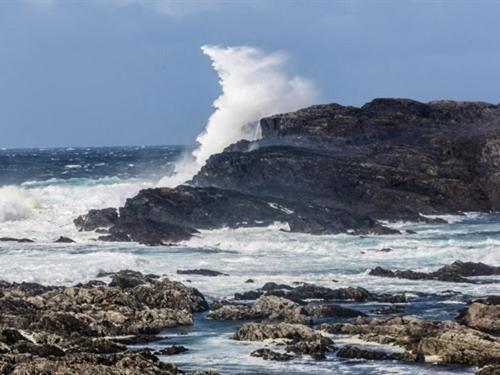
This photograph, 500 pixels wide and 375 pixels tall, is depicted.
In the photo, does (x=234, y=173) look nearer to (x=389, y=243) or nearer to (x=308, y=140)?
(x=308, y=140)

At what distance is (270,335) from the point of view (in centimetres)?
3011

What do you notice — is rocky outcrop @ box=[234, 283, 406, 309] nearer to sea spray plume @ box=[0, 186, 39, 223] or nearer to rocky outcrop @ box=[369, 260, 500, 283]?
rocky outcrop @ box=[369, 260, 500, 283]

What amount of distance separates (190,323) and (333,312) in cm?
489

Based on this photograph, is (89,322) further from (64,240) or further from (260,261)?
(64,240)

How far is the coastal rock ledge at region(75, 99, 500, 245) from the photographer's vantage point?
209 feet

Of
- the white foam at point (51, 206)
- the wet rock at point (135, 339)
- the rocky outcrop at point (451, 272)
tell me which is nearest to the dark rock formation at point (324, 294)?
the rocky outcrop at point (451, 272)

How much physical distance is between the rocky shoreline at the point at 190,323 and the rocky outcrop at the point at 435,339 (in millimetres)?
28

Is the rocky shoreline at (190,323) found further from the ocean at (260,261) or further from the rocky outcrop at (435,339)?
the ocean at (260,261)

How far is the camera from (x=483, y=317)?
3070cm

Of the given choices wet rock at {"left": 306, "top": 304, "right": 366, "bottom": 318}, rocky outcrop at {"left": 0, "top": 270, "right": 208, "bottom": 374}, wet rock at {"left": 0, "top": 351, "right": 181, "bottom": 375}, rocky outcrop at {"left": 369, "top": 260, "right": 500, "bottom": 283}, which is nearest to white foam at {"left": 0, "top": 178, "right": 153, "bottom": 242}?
rocky outcrop at {"left": 369, "top": 260, "right": 500, "bottom": 283}

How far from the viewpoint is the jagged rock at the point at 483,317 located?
1188 inches

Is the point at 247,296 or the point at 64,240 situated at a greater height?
the point at 64,240

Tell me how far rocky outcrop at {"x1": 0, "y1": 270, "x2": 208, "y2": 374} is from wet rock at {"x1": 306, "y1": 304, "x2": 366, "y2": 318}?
431cm

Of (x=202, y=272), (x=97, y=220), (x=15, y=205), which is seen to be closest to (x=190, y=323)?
(x=202, y=272)
